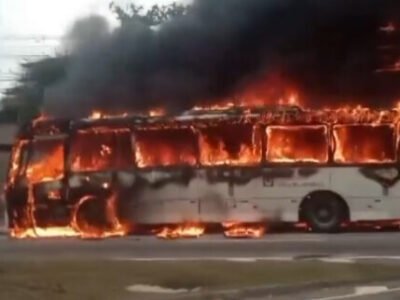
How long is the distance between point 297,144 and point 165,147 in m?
2.55

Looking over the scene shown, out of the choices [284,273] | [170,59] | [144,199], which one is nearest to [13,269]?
[284,273]

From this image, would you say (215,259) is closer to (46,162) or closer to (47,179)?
(47,179)

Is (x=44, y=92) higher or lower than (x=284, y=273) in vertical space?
higher

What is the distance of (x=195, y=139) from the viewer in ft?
→ 78.0

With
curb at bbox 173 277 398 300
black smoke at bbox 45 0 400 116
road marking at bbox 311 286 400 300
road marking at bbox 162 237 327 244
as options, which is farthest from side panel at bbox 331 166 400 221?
road marking at bbox 311 286 400 300

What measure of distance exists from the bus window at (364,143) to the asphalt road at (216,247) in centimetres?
143

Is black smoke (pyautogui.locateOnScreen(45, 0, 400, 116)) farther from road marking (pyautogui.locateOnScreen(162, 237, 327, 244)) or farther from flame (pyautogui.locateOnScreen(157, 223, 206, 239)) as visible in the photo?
road marking (pyautogui.locateOnScreen(162, 237, 327, 244))

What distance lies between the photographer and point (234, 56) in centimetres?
2630

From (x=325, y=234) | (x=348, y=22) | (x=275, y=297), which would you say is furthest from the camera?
(x=348, y=22)

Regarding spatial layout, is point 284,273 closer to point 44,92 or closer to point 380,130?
point 380,130

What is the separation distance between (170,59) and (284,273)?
1173 cm

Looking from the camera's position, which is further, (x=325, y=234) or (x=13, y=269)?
(x=325, y=234)

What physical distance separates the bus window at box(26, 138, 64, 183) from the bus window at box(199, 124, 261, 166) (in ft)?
9.00

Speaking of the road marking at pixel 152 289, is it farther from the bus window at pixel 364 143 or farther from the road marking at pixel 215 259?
the bus window at pixel 364 143
